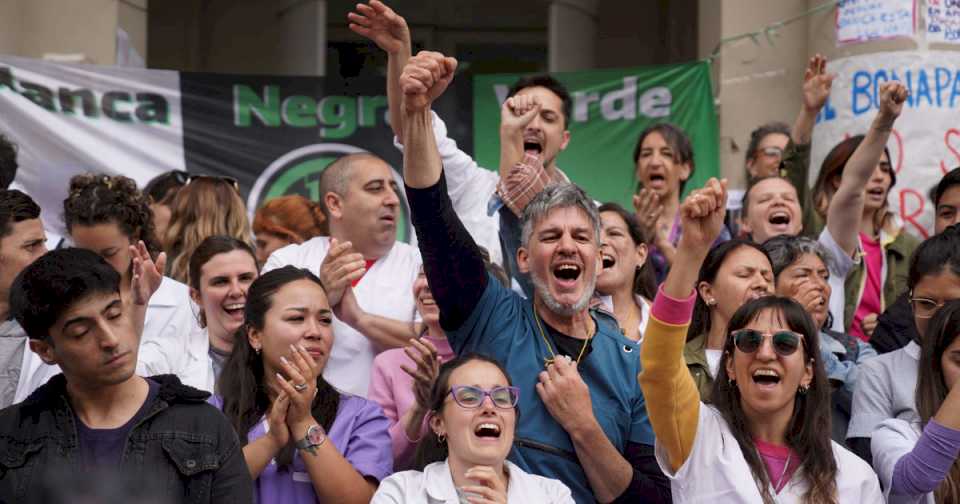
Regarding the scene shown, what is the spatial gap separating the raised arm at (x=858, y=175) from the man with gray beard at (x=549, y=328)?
71.9 inches

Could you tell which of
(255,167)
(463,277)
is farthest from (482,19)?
(463,277)

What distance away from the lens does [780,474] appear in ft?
15.2

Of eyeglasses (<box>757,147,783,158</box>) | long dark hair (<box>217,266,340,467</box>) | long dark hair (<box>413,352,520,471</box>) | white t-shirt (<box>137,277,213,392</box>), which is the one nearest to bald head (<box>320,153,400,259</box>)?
white t-shirt (<box>137,277,213,392</box>)

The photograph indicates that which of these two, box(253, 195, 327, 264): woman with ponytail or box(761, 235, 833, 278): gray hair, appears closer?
box(761, 235, 833, 278): gray hair

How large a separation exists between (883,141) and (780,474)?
2236 mm

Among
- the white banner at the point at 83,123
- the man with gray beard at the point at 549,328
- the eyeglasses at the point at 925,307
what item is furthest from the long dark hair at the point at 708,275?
the white banner at the point at 83,123

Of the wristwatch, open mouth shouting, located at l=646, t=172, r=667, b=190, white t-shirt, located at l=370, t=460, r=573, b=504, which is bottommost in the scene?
white t-shirt, located at l=370, t=460, r=573, b=504

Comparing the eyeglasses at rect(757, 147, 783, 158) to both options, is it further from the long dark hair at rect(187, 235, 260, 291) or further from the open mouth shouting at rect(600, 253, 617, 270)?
the long dark hair at rect(187, 235, 260, 291)

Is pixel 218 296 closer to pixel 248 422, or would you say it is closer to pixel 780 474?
pixel 248 422

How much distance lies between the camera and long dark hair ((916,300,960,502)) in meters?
5.11

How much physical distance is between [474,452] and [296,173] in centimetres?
470

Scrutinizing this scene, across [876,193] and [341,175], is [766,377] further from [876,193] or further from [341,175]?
[876,193]

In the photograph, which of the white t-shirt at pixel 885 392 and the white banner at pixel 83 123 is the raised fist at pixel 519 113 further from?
the white banner at pixel 83 123

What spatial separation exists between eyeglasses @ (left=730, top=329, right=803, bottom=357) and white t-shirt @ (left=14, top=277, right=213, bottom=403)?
1848mm
